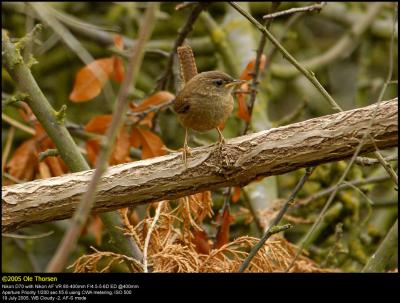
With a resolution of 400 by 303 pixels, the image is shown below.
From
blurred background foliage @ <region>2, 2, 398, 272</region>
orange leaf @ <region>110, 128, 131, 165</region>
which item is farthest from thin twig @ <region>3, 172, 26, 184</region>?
blurred background foliage @ <region>2, 2, 398, 272</region>

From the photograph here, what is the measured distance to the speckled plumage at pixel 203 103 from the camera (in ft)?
10.6

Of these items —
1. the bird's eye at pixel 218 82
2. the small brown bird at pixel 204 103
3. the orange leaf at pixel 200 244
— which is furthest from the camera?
the orange leaf at pixel 200 244

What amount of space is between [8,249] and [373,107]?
11.4ft

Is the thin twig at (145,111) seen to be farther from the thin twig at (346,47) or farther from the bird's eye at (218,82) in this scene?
the thin twig at (346,47)

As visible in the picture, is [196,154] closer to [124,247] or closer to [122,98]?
[124,247]

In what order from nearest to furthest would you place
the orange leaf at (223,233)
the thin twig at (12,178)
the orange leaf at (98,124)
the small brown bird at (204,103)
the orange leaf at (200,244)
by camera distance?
the small brown bird at (204,103)
the orange leaf at (200,244)
the orange leaf at (223,233)
the thin twig at (12,178)
the orange leaf at (98,124)

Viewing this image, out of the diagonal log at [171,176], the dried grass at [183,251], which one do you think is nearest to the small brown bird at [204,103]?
the dried grass at [183,251]

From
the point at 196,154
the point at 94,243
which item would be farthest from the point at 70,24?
the point at 196,154

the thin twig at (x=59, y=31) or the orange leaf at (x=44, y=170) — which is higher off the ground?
the thin twig at (x=59, y=31)

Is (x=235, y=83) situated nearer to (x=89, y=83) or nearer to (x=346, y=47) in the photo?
(x=89, y=83)

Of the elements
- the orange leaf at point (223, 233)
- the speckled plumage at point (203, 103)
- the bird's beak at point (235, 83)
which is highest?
the bird's beak at point (235, 83)

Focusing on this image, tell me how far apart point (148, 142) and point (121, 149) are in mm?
154

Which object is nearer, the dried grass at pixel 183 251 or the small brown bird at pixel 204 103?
the dried grass at pixel 183 251

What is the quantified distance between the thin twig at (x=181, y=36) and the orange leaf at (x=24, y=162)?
2.98 ft
